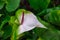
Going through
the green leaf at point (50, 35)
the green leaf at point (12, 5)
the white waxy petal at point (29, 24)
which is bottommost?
A: the green leaf at point (50, 35)

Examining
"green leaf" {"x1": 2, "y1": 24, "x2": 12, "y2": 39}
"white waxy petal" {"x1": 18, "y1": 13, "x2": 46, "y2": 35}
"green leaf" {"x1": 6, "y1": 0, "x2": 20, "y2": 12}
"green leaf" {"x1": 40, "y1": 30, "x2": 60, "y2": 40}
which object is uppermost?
"green leaf" {"x1": 6, "y1": 0, "x2": 20, "y2": 12}

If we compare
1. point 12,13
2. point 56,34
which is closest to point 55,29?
point 56,34

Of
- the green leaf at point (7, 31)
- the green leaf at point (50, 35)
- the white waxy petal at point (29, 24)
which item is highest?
the white waxy petal at point (29, 24)

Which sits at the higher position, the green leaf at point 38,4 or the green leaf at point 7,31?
the green leaf at point 38,4

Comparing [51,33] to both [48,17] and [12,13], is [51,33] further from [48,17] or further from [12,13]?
[12,13]

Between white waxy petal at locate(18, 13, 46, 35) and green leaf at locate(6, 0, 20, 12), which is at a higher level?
green leaf at locate(6, 0, 20, 12)

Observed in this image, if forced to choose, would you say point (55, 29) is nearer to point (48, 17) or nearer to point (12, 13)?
point (48, 17)

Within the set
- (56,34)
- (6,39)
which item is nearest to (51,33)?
(56,34)
